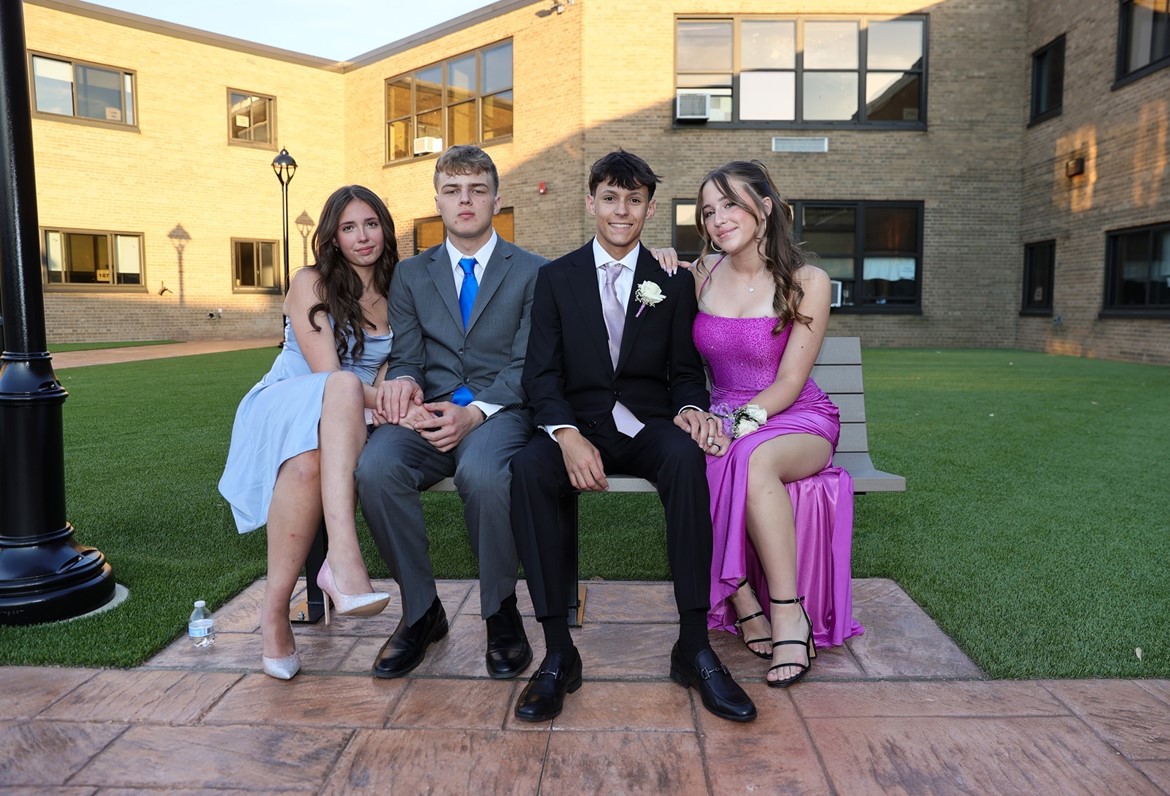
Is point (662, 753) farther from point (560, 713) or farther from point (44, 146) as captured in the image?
point (44, 146)

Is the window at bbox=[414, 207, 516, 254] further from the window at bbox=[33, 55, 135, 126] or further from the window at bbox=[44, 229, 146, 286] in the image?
the window at bbox=[33, 55, 135, 126]

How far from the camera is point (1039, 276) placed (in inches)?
639

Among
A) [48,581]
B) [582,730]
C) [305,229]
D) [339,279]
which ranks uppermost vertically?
[305,229]

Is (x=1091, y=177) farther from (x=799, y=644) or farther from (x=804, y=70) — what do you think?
(x=799, y=644)

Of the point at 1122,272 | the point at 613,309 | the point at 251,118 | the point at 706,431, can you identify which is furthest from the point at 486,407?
the point at 251,118

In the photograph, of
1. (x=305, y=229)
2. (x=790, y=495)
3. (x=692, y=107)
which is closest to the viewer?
(x=790, y=495)

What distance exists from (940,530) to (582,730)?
2656 millimetres

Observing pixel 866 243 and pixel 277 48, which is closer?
pixel 866 243

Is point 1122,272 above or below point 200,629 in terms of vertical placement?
above

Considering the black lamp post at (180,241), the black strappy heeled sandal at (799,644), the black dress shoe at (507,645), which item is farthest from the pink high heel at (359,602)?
the black lamp post at (180,241)

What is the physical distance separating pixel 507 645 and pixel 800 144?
15.5m

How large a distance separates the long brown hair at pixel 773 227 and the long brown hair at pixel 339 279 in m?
1.28

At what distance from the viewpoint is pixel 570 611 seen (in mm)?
3102

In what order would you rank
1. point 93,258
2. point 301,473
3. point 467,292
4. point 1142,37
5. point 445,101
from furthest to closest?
point 445,101
point 93,258
point 1142,37
point 467,292
point 301,473
